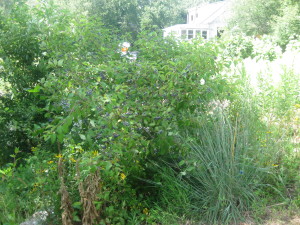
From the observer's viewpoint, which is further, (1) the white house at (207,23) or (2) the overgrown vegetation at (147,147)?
(1) the white house at (207,23)

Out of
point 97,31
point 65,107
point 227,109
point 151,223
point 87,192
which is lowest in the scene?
point 151,223

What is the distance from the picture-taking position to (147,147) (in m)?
2.87

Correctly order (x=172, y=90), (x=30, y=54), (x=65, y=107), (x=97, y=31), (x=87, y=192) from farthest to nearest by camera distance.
→ (x=30, y=54) → (x=97, y=31) → (x=172, y=90) → (x=65, y=107) → (x=87, y=192)

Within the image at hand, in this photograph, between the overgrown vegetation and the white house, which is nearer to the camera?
the overgrown vegetation

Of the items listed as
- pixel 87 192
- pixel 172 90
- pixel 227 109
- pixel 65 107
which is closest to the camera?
pixel 87 192

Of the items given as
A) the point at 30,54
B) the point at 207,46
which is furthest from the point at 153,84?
the point at 30,54

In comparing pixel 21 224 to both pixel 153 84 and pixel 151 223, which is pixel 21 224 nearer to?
pixel 151 223

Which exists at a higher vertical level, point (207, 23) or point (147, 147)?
point (207, 23)

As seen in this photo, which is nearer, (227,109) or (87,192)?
(87,192)

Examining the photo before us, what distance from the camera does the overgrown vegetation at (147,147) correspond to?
2.74m

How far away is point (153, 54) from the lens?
3.84 m

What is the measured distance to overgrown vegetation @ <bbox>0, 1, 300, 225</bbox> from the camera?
108 inches

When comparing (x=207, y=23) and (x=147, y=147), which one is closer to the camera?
(x=147, y=147)

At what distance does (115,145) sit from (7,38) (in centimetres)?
247
